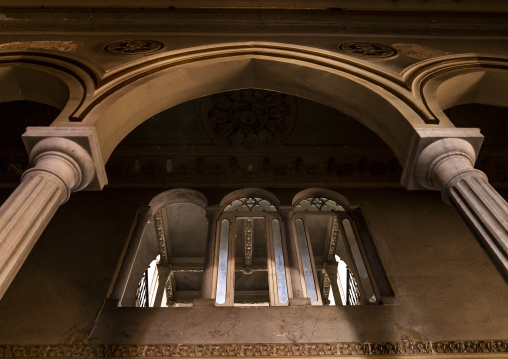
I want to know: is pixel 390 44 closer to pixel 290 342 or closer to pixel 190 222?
pixel 290 342

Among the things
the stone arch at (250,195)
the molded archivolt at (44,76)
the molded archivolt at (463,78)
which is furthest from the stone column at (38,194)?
the molded archivolt at (463,78)

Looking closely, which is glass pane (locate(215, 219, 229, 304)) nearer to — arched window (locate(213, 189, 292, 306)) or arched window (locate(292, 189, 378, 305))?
arched window (locate(213, 189, 292, 306))

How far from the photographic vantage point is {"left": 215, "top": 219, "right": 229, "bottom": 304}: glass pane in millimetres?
4547

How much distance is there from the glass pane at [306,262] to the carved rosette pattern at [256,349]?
2.53 ft

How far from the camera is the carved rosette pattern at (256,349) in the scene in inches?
147

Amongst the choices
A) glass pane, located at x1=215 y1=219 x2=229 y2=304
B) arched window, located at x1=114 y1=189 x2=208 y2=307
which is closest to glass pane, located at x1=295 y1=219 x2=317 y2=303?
glass pane, located at x1=215 y1=219 x2=229 y2=304

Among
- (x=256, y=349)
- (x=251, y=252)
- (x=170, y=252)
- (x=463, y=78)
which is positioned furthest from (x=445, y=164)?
(x=170, y=252)

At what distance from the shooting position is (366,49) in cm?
488

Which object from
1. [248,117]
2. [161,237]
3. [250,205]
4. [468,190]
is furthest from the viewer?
[161,237]

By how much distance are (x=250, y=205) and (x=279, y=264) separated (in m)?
1.41

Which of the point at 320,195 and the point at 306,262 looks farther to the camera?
the point at 320,195

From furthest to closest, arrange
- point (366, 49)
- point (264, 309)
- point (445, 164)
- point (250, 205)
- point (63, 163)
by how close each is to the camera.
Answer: point (250, 205)
point (366, 49)
point (264, 309)
point (445, 164)
point (63, 163)

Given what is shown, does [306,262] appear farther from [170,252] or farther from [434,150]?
[170,252]

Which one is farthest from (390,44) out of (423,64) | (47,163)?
(47,163)
